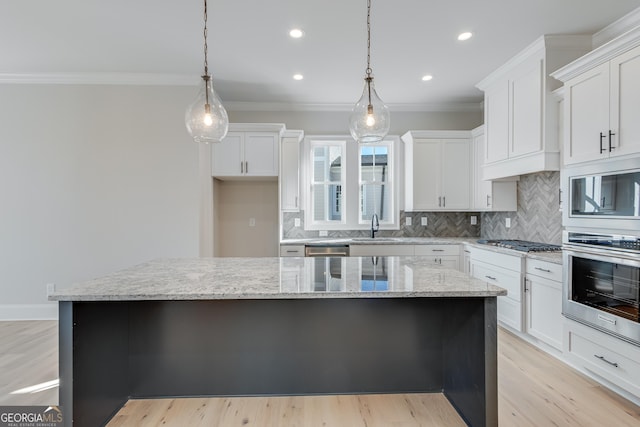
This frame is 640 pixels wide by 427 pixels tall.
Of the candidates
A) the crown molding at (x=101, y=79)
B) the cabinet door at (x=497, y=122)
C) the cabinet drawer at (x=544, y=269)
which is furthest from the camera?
the crown molding at (x=101, y=79)

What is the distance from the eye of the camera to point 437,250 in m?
4.17

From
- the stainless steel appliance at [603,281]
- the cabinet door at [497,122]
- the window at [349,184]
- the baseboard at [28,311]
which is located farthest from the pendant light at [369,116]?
the baseboard at [28,311]

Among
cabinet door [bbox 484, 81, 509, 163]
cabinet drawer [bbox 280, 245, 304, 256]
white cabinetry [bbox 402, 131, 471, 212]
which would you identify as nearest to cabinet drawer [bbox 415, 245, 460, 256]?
white cabinetry [bbox 402, 131, 471, 212]

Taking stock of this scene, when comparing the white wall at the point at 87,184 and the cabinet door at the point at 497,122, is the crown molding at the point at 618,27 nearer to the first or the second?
the cabinet door at the point at 497,122

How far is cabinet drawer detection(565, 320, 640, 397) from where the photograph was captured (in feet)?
6.72

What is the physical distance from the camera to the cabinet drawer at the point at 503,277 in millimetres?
3145

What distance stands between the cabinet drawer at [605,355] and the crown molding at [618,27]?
2.24 m

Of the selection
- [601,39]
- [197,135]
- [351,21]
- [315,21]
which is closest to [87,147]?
[197,135]

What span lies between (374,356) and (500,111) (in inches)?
115

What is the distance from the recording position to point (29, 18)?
2709 mm

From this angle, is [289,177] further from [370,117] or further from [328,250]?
[370,117]

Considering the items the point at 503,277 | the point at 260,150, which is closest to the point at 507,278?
the point at 503,277

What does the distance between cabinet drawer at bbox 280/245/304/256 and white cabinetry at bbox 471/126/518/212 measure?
2.32 meters

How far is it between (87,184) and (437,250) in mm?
4205
